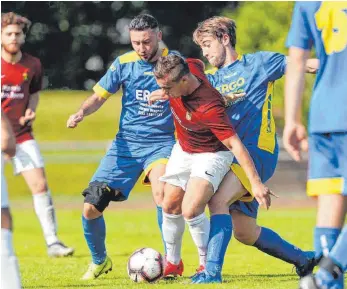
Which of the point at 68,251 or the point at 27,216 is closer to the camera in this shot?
the point at 68,251

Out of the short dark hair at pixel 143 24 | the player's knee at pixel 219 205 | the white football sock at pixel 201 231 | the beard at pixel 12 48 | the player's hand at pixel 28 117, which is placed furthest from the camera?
the beard at pixel 12 48

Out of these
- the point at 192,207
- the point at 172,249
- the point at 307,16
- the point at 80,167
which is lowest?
the point at 80,167

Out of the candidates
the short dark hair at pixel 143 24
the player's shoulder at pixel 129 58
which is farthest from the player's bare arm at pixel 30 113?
the short dark hair at pixel 143 24

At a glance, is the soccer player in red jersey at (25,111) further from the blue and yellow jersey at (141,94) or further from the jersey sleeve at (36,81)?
the blue and yellow jersey at (141,94)

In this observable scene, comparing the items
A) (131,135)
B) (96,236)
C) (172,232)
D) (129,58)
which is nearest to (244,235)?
(172,232)

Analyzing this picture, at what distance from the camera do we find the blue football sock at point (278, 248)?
26.6 feet

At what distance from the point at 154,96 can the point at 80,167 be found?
23.6m

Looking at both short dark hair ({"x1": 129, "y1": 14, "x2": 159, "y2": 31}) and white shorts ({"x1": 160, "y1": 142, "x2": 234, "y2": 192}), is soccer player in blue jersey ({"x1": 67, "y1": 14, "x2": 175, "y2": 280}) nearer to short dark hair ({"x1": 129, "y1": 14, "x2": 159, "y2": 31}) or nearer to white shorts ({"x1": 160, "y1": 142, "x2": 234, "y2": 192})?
short dark hair ({"x1": 129, "y1": 14, "x2": 159, "y2": 31})

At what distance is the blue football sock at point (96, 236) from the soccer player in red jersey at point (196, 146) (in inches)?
34.1

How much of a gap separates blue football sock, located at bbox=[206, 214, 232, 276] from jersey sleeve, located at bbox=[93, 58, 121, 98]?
1681 millimetres

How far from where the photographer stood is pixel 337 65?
5.39 meters

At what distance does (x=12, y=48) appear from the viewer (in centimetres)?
1109

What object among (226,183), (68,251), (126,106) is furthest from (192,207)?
(68,251)

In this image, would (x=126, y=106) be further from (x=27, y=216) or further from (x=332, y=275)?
(x=27, y=216)
